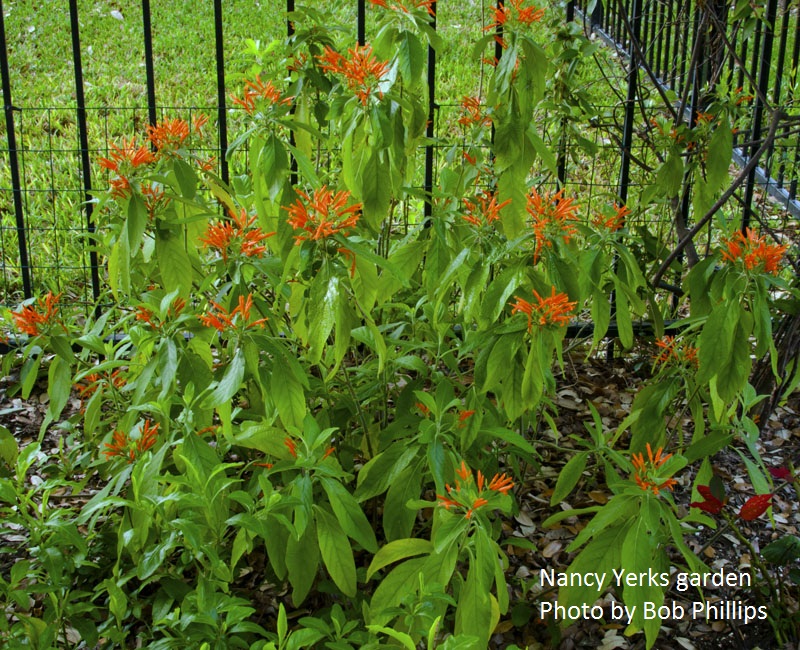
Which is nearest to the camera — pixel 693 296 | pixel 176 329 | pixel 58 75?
pixel 176 329

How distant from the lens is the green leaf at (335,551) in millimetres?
2070

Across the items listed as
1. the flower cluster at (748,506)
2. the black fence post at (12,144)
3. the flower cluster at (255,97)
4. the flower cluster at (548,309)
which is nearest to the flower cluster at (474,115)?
the flower cluster at (255,97)

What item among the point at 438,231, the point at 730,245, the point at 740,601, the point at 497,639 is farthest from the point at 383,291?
the point at 740,601

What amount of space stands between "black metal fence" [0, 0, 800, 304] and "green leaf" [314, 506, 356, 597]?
85 centimetres

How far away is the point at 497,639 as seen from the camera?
245 cm

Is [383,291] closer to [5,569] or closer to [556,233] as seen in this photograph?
[556,233]

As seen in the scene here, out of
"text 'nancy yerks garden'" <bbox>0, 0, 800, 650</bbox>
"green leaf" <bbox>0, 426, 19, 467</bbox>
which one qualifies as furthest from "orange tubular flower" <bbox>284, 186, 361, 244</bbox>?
"green leaf" <bbox>0, 426, 19, 467</bbox>

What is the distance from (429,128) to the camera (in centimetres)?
344

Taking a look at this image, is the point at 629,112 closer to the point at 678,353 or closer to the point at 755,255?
the point at 678,353

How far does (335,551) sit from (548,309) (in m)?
0.72

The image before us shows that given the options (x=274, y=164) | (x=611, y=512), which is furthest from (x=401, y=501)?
(x=274, y=164)

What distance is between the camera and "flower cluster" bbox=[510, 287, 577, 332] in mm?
1921

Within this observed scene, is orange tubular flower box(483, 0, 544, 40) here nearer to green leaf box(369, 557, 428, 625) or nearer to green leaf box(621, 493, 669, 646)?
green leaf box(621, 493, 669, 646)

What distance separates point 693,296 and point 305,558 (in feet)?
4.13
